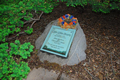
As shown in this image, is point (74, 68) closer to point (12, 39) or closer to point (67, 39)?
point (67, 39)

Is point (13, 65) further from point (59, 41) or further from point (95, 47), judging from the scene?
point (95, 47)

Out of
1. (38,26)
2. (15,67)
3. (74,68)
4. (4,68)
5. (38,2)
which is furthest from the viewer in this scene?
(38,26)

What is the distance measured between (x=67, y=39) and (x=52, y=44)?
49cm

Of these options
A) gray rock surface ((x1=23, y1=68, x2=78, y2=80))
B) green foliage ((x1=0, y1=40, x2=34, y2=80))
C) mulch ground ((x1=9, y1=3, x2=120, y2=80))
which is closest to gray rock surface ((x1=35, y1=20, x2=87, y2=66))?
mulch ground ((x1=9, y1=3, x2=120, y2=80))

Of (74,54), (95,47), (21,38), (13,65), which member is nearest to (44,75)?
(13,65)

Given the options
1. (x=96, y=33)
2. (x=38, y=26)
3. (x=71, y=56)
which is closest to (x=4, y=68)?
(x=71, y=56)

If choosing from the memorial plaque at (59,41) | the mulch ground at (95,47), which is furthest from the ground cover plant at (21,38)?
the memorial plaque at (59,41)

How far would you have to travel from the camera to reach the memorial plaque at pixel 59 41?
265cm

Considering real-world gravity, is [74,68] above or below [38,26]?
below

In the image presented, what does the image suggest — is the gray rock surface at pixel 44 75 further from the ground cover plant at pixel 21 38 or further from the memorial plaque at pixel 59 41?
the memorial plaque at pixel 59 41

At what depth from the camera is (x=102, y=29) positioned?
349 centimetres

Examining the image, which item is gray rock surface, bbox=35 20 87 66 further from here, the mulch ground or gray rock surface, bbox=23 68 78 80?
gray rock surface, bbox=23 68 78 80

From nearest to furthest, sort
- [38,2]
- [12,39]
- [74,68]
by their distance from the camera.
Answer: [74,68] < [38,2] < [12,39]

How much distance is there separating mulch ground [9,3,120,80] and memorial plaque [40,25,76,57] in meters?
0.40
